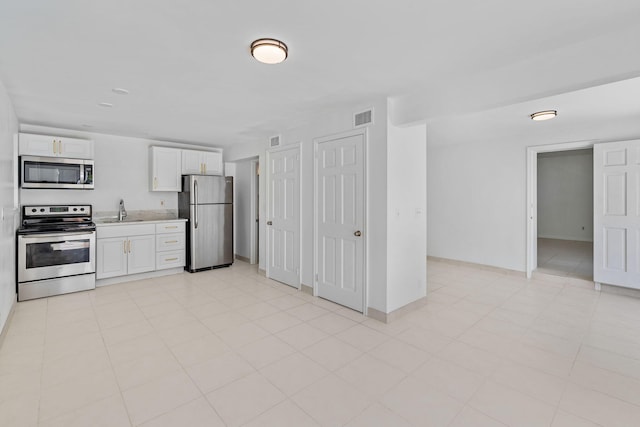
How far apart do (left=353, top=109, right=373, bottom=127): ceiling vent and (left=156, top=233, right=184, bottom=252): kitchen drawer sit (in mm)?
3712

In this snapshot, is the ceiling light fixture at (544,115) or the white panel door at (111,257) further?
the white panel door at (111,257)

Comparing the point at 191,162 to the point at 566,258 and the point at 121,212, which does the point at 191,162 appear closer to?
the point at 121,212

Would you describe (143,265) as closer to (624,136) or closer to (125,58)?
(125,58)

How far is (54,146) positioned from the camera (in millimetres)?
4398

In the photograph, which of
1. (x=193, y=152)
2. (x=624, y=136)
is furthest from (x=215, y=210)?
(x=624, y=136)

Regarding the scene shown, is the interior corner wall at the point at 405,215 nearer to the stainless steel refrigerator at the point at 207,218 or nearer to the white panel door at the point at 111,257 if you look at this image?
the stainless steel refrigerator at the point at 207,218

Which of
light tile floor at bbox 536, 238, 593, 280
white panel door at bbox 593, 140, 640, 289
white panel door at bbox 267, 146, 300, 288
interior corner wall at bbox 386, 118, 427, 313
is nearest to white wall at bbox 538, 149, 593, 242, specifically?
light tile floor at bbox 536, 238, 593, 280

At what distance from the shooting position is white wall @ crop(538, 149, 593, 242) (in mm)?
8383

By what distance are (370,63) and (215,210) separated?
4121 millimetres

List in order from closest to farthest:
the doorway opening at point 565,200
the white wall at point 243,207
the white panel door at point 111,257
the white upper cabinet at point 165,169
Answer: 1. the white panel door at point 111,257
2. the white upper cabinet at point 165,169
3. the white wall at point 243,207
4. the doorway opening at point 565,200

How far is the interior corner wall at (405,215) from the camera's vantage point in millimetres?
3297

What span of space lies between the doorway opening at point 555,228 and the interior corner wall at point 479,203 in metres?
0.14

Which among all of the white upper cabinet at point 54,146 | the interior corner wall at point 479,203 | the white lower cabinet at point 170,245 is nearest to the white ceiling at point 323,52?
the white upper cabinet at point 54,146

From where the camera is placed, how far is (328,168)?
151 inches
